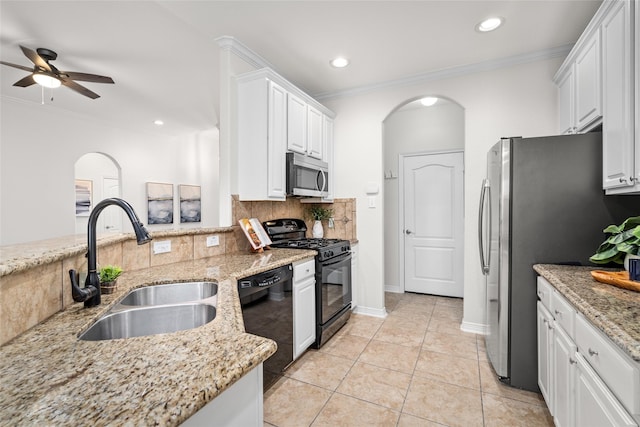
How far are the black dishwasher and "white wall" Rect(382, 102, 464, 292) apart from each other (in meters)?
2.60

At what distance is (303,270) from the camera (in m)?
2.38

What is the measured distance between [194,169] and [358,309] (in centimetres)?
469

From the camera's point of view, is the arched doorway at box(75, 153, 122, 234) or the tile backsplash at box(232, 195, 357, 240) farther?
the arched doorway at box(75, 153, 122, 234)

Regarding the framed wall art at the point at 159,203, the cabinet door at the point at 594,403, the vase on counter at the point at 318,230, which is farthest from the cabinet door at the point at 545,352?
the framed wall art at the point at 159,203

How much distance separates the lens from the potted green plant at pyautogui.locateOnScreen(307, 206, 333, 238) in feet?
11.7

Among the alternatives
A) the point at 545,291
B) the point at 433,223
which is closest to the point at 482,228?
the point at 545,291

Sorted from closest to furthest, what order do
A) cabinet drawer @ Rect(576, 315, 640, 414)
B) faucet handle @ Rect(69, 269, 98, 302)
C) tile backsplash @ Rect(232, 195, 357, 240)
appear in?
1. cabinet drawer @ Rect(576, 315, 640, 414)
2. faucet handle @ Rect(69, 269, 98, 302)
3. tile backsplash @ Rect(232, 195, 357, 240)

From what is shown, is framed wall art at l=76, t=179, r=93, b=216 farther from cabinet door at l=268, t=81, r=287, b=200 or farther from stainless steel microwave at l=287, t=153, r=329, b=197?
stainless steel microwave at l=287, t=153, r=329, b=197

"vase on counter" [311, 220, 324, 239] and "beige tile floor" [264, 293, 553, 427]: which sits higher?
"vase on counter" [311, 220, 324, 239]

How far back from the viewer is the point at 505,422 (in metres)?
1.73

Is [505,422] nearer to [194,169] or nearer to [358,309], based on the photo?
[358,309]

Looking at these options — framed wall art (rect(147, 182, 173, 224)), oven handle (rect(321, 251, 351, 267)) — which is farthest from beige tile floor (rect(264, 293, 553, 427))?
framed wall art (rect(147, 182, 173, 224))

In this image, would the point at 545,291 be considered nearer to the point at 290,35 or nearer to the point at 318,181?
the point at 318,181

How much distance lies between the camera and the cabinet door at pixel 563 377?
135cm
